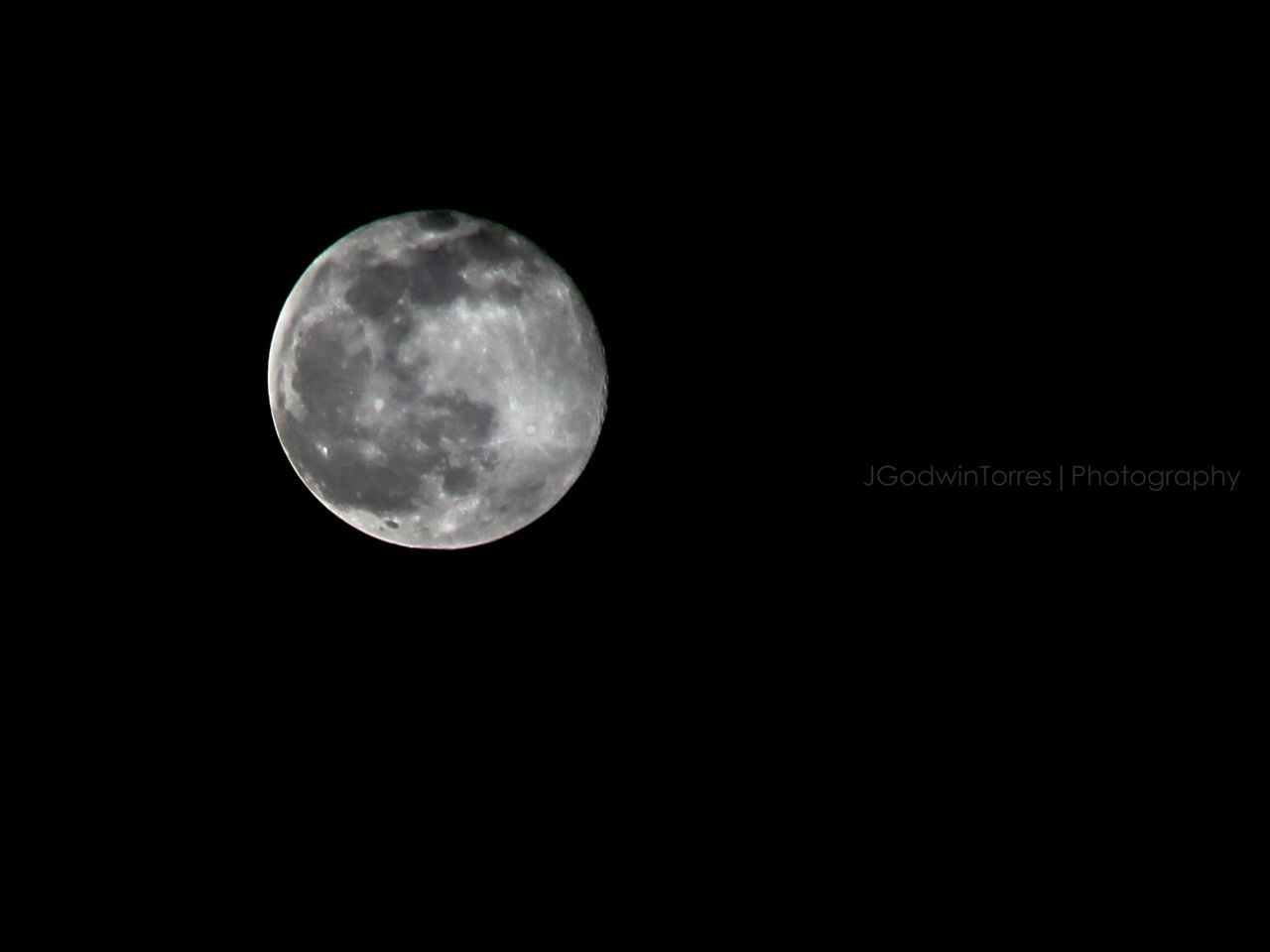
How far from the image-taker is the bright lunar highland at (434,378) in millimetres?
4289

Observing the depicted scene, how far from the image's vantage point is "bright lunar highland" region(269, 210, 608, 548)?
4.29 meters

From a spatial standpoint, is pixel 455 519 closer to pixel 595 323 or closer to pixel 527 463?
pixel 527 463

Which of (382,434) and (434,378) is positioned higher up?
(434,378)

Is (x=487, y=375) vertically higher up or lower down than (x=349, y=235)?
lower down

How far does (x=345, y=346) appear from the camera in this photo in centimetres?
434

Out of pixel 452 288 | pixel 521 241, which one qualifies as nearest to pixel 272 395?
pixel 452 288

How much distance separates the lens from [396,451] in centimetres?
436

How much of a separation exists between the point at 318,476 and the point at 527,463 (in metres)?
1.08

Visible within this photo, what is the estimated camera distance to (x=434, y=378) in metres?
4.26

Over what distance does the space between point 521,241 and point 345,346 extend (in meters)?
1.07

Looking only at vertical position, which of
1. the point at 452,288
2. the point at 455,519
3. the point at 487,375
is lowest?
the point at 455,519

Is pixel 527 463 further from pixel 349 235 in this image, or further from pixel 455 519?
pixel 349 235

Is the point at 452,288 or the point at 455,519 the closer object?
the point at 452,288

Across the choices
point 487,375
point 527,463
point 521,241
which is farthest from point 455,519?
point 521,241
